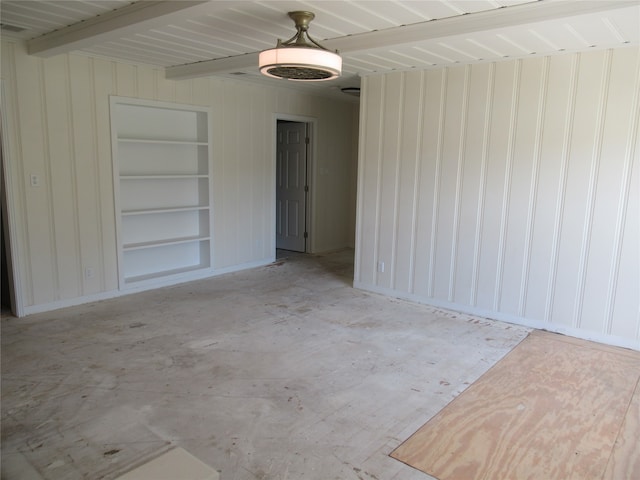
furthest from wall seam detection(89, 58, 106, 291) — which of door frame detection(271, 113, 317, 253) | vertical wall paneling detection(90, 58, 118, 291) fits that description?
door frame detection(271, 113, 317, 253)

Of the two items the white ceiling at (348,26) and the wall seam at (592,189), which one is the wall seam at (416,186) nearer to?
the white ceiling at (348,26)

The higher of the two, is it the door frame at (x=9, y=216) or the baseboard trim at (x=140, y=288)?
the door frame at (x=9, y=216)

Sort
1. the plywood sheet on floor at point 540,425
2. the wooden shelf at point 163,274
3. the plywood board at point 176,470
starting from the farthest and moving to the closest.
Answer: the wooden shelf at point 163,274, the plywood sheet on floor at point 540,425, the plywood board at point 176,470

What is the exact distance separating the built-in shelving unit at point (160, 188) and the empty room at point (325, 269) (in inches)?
Answer: 1.1

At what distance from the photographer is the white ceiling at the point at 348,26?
2891 mm

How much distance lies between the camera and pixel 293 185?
756 cm

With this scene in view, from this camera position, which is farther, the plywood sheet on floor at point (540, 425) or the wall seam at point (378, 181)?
the wall seam at point (378, 181)

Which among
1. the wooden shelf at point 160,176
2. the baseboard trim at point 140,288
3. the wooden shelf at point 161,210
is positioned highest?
the wooden shelf at point 160,176

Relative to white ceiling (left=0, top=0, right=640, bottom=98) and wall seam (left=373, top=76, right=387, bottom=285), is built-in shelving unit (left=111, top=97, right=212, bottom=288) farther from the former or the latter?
wall seam (left=373, top=76, right=387, bottom=285)

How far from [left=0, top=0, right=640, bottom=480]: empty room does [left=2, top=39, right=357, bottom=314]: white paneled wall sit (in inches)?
0.9

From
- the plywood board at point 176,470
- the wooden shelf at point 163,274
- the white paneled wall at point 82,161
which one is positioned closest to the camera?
the plywood board at point 176,470

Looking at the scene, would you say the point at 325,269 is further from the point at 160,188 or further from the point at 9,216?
the point at 9,216

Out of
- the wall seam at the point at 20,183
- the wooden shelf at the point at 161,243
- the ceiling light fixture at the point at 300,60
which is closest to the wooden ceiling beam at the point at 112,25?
the wall seam at the point at 20,183

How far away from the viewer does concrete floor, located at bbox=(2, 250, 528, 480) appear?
94.9 inches
